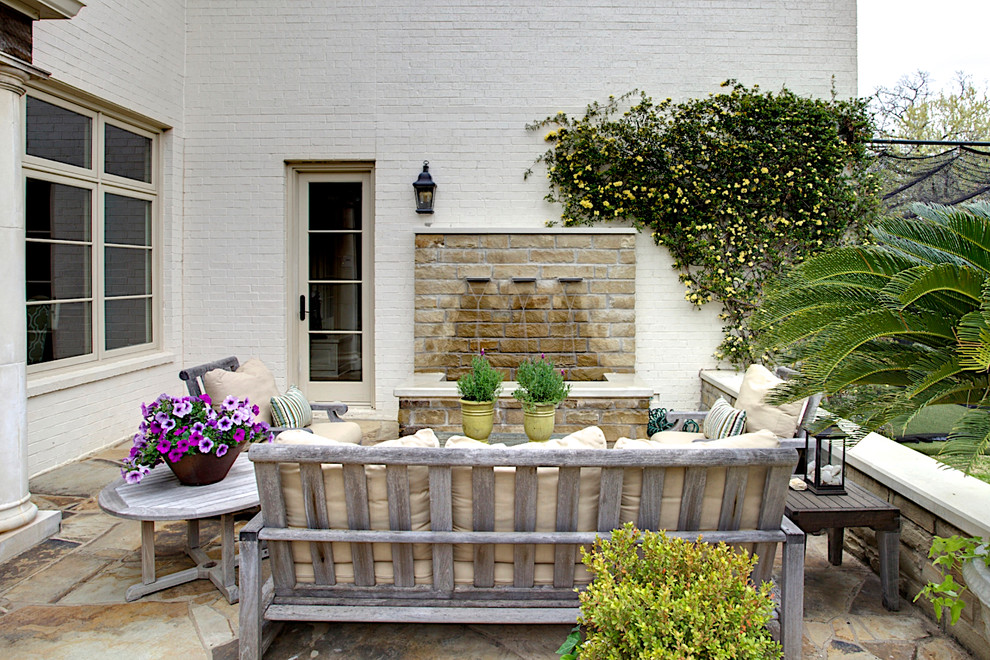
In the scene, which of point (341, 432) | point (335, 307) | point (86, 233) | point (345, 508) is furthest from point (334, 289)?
point (345, 508)

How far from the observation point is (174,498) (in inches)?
102

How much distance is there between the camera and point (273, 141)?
5984mm

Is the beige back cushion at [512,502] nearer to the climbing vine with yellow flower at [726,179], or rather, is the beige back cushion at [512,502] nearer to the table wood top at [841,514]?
the table wood top at [841,514]

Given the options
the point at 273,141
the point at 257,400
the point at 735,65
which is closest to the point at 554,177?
the point at 735,65

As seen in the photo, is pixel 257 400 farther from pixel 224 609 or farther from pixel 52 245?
pixel 52 245

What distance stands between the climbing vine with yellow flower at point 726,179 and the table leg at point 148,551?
420 cm

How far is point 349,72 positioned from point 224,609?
4.78 m

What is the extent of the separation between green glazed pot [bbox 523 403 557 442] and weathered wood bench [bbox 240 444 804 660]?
1.49m

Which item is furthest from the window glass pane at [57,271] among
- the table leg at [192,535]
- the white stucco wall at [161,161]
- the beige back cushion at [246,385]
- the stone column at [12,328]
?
the table leg at [192,535]

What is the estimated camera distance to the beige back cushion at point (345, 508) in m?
2.08

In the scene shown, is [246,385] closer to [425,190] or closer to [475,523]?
[475,523]

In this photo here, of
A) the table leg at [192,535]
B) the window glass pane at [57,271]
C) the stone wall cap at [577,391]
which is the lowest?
the table leg at [192,535]

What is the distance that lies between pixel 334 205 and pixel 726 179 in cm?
353

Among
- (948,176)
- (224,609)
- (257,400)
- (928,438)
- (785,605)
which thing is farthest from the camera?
(948,176)
